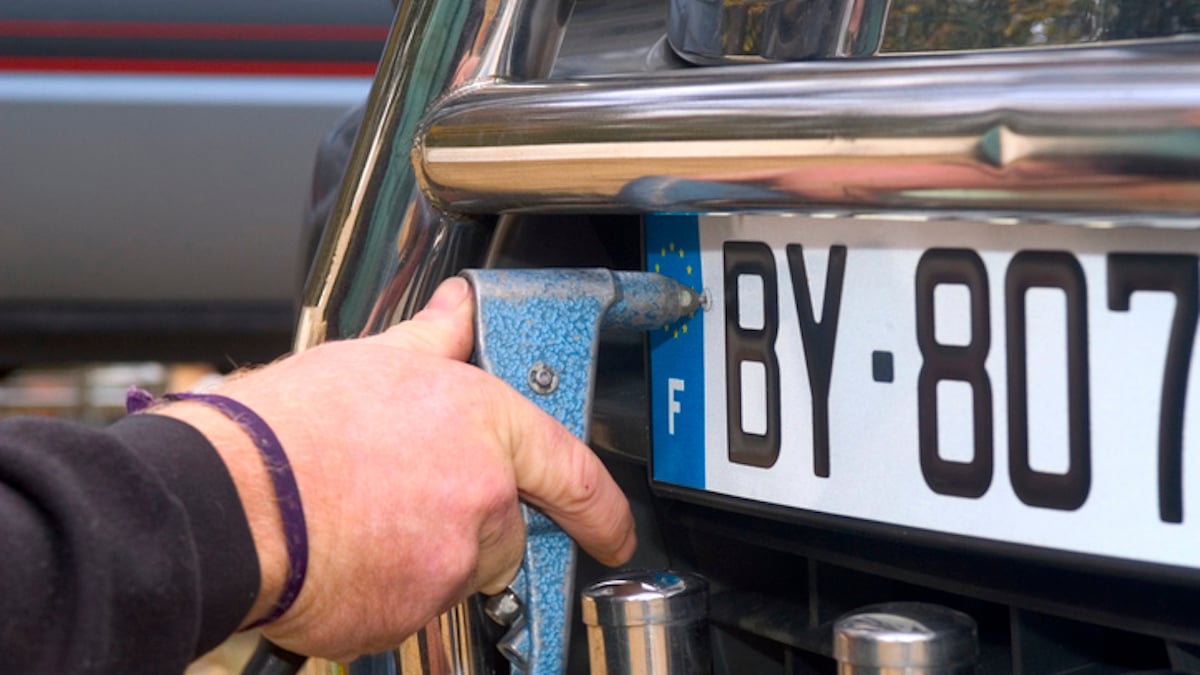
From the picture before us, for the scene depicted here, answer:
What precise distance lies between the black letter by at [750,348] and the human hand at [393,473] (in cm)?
9

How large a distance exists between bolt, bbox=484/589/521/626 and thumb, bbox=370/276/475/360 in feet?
0.50

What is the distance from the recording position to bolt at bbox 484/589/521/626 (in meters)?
0.92

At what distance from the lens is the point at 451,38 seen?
1.02 m

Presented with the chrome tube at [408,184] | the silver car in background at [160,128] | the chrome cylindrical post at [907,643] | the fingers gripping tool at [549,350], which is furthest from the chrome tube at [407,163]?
the silver car in background at [160,128]

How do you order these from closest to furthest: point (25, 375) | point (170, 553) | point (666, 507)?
1. point (170, 553)
2. point (666, 507)
3. point (25, 375)

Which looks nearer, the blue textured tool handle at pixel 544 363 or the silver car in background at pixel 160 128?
the blue textured tool handle at pixel 544 363

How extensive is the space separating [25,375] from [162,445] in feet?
12.0

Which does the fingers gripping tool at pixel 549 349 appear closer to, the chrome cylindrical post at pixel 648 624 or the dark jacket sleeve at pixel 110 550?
the chrome cylindrical post at pixel 648 624

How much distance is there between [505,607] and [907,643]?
292mm

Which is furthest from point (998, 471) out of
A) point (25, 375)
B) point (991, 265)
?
point (25, 375)

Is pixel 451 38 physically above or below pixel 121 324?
above

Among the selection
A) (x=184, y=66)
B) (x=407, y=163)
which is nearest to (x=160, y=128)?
(x=184, y=66)

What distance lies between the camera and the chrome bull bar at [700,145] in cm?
63

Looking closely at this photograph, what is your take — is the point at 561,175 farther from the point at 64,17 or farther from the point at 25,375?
the point at 25,375
